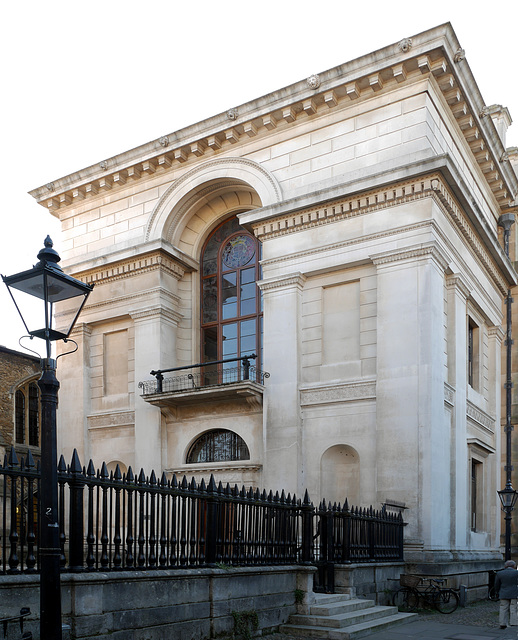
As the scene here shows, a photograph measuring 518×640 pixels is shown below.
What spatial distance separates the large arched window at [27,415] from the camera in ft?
107

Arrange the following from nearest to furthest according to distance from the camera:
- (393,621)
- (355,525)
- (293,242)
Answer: (393,621) → (355,525) → (293,242)

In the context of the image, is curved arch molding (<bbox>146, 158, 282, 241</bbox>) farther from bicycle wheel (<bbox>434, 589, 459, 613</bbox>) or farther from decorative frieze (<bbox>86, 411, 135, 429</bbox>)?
bicycle wheel (<bbox>434, 589, 459, 613</bbox>)

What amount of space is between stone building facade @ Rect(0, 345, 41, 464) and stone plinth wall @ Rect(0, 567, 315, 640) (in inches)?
834

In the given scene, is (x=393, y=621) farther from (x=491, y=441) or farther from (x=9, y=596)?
(x=491, y=441)

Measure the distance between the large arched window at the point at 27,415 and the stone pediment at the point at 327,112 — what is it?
9502mm

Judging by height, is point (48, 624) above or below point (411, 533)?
above

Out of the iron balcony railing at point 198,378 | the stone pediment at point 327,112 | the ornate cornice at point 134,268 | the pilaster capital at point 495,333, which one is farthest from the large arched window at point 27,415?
the pilaster capital at point 495,333

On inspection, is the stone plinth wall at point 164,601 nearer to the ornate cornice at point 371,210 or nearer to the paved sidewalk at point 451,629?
the paved sidewalk at point 451,629

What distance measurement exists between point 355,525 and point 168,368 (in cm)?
1016

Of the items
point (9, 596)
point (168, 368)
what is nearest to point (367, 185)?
point (168, 368)

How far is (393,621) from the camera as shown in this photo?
14734 millimetres

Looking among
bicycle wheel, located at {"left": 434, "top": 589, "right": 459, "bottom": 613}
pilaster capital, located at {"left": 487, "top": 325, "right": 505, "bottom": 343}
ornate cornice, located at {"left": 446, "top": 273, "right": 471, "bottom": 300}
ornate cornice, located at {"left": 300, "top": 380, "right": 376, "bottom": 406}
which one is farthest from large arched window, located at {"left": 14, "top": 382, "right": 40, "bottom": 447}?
bicycle wheel, located at {"left": 434, "top": 589, "right": 459, "bottom": 613}

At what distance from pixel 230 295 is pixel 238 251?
1.62 metres

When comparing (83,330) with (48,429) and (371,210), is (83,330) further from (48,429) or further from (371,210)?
(48,429)
